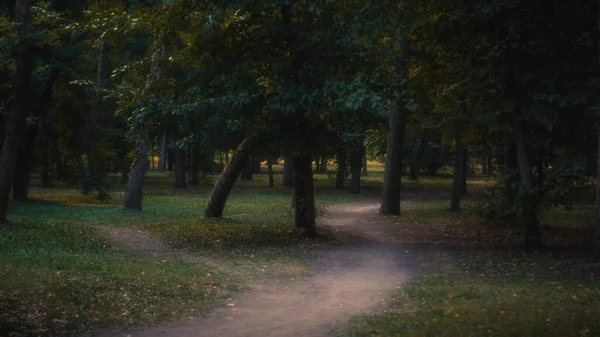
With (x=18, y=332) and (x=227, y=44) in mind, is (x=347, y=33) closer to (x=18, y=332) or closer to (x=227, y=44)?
(x=227, y=44)

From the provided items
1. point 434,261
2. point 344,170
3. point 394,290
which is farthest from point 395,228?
point 344,170

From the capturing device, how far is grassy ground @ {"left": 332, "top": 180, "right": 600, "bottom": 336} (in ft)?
26.8

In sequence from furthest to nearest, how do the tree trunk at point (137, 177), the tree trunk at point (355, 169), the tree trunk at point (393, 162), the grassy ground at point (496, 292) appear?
the tree trunk at point (355, 169), the tree trunk at point (137, 177), the tree trunk at point (393, 162), the grassy ground at point (496, 292)

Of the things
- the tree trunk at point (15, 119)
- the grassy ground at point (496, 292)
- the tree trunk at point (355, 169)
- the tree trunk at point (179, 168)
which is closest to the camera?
the grassy ground at point (496, 292)

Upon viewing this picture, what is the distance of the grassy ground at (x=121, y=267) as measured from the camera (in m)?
8.76

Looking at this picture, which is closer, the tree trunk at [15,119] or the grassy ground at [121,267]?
the grassy ground at [121,267]

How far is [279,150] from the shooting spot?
15.8 metres

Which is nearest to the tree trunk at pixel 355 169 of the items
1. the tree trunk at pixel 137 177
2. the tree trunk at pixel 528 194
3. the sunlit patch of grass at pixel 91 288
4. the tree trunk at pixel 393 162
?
the tree trunk at pixel 393 162

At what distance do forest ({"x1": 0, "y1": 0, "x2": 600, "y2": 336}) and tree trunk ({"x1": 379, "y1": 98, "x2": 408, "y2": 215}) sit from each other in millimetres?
2247

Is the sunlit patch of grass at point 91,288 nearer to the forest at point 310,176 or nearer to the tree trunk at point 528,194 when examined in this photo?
the forest at point 310,176

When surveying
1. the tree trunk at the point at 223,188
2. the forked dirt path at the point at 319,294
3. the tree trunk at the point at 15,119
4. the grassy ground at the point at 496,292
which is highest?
the tree trunk at the point at 15,119

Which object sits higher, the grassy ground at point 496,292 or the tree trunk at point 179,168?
the tree trunk at point 179,168

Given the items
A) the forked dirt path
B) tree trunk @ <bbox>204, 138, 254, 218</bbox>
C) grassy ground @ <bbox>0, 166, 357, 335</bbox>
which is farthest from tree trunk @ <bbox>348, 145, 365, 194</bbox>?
the forked dirt path

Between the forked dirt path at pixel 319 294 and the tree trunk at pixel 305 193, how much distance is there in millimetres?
1209
